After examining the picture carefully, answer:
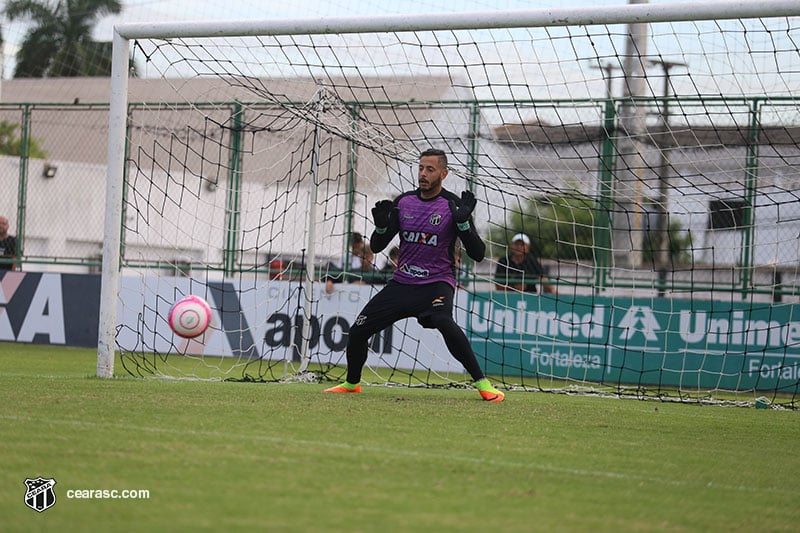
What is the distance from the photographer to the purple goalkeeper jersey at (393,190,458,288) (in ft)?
31.2

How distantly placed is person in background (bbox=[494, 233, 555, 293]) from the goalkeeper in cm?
473

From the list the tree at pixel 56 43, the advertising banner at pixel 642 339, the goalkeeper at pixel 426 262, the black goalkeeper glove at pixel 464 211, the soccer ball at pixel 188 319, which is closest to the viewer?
the black goalkeeper glove at pixel 464 211

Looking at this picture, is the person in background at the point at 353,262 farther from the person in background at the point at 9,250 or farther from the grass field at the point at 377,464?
the grass field at the point at 377,464

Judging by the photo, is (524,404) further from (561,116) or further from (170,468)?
(561,116)

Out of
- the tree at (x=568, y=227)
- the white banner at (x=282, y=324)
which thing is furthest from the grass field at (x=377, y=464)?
the white banner at (x=282, y=324)

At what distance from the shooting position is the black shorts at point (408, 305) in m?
9.45

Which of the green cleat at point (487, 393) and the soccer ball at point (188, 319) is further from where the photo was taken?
the soccer ball at point (188, 319)

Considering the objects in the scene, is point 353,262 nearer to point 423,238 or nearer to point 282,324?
point 282,324

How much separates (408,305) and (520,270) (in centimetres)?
516

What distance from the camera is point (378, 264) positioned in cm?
1612

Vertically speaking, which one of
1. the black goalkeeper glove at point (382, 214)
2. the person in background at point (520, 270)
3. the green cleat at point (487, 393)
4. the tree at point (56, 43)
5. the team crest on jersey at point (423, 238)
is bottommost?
the green cleat at point (487, 393)

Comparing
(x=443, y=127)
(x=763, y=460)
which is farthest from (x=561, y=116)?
(x=763, y=460)

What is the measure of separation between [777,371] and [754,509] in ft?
29.3

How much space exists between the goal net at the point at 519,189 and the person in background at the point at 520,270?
0.05 m
